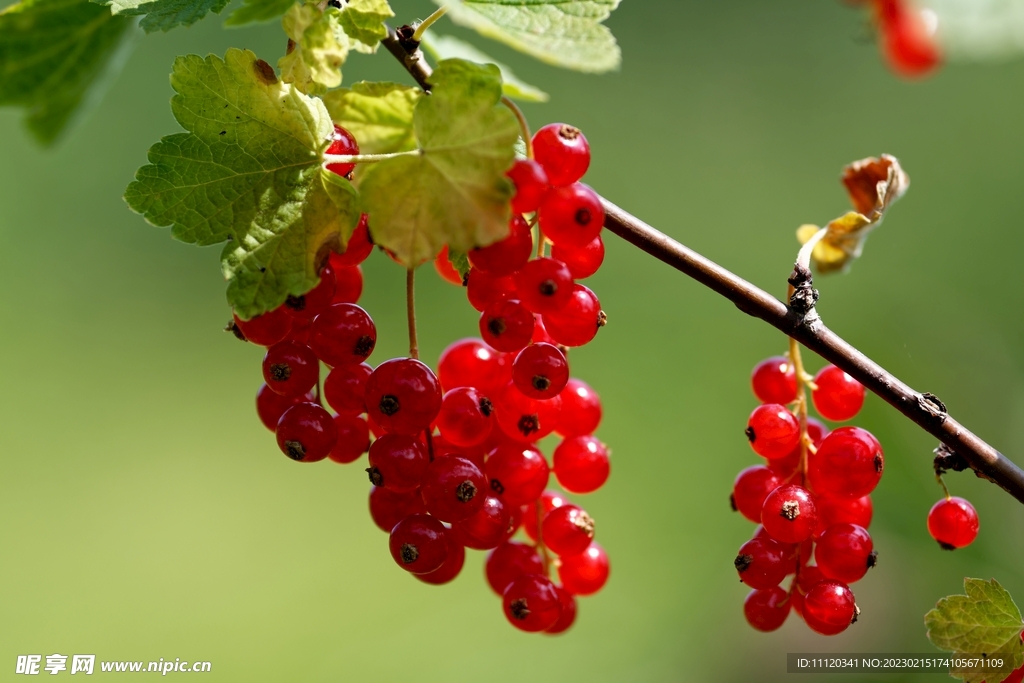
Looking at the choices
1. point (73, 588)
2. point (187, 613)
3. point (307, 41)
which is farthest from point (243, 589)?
point (307, 41)

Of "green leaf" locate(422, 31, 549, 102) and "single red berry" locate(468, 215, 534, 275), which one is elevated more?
"green leaf" locate(422, 31, 549, 102)

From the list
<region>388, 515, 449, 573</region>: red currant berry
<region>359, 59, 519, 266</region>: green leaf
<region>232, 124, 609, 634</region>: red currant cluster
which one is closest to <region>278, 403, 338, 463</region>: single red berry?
<region>232, 124, 609, 634</region>: red currant cluster

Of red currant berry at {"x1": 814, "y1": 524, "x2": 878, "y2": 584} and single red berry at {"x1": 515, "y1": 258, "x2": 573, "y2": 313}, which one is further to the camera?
red currant berry at {"x1": 814, "y1": 524, "x2": 878, "y2": 584}

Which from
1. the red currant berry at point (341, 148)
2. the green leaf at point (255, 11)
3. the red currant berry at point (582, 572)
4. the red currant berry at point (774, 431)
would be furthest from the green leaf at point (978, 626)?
the green leaf at point (255, 11)

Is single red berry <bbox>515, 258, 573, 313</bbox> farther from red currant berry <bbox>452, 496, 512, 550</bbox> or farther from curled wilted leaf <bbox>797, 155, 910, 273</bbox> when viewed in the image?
curled wilted leaf <bbox>797, 155, 910, 273</bbox>

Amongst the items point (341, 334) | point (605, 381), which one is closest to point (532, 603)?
point (341, 334)

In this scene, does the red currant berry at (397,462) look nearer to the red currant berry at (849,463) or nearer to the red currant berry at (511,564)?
the red currant berry at (511,564)
